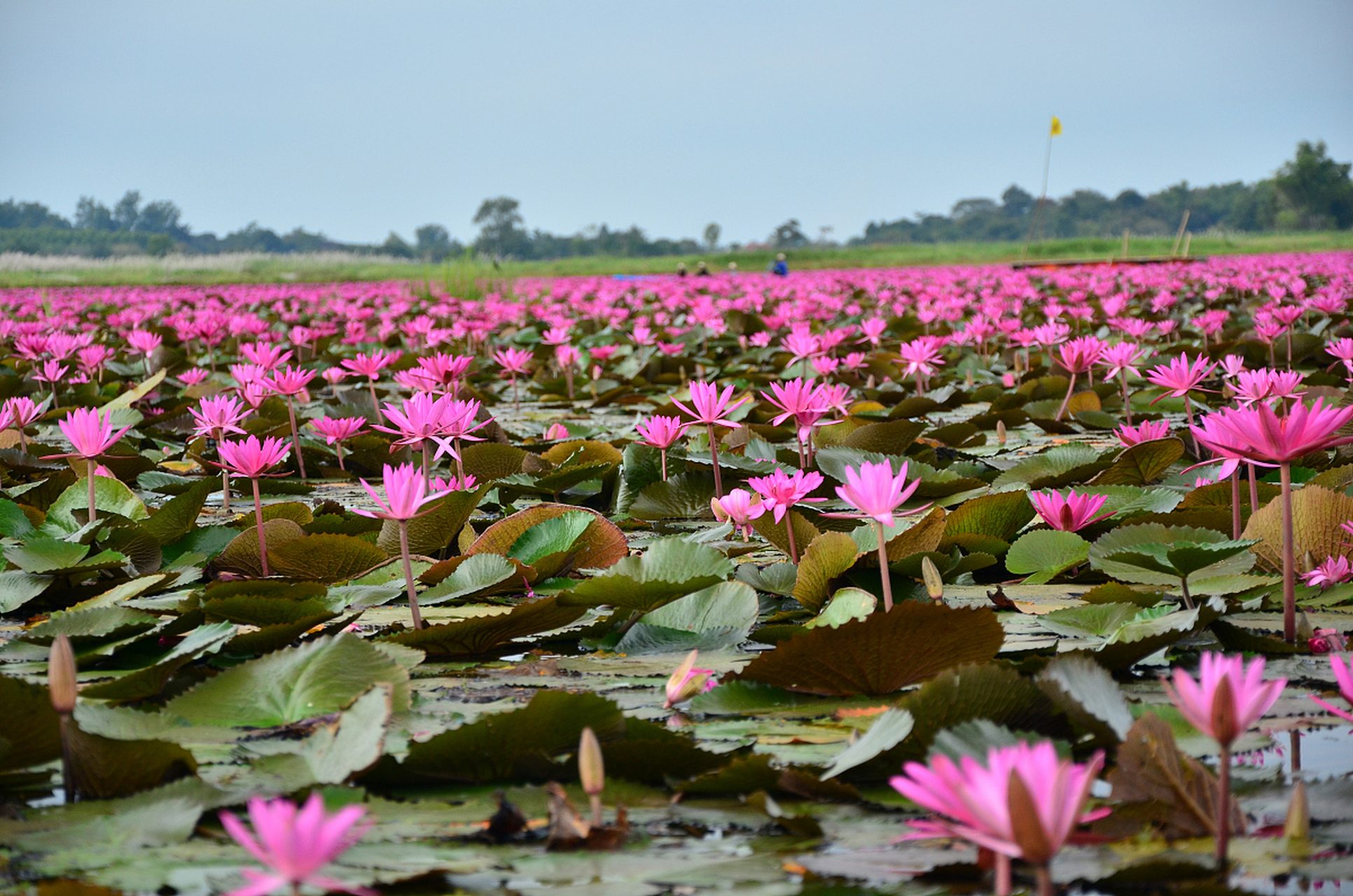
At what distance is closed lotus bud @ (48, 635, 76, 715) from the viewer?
80cm

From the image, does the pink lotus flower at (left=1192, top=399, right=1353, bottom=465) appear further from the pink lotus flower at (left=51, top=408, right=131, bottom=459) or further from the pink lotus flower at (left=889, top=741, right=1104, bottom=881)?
the pink lotus flower at (left=51, top=408, right=131, bottom=459)

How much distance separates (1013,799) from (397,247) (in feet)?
256

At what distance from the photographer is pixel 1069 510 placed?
1.61 metres

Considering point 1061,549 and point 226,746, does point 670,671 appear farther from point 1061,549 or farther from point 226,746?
point 1061,549

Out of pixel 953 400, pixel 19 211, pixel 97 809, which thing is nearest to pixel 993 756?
pixel 97 809

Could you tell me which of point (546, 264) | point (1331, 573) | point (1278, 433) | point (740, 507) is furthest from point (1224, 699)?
point (546, 264)

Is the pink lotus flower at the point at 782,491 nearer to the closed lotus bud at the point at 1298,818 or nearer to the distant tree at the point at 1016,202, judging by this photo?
the closed lotus bud at the point at 1298,818

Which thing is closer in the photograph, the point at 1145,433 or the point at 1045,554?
the point at 1045,554

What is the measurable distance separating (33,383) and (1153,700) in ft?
14.5

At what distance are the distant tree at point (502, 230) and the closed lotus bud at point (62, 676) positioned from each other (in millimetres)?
67342

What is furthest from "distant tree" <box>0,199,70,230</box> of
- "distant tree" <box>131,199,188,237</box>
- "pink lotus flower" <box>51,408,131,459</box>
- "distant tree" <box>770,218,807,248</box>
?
"pink lotus flower" <box>51,408,131,459</box>

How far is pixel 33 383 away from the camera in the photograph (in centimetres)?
419

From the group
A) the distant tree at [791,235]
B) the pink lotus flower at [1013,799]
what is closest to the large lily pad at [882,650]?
the pink lotus flower at [1013,799]

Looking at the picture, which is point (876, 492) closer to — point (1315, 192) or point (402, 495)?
point (402, 495)
